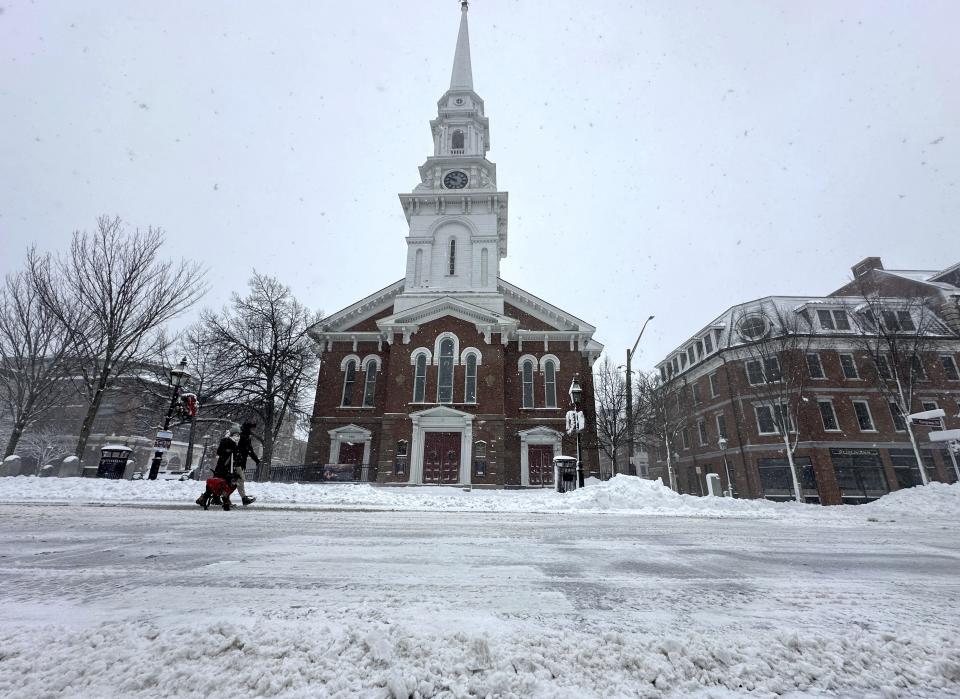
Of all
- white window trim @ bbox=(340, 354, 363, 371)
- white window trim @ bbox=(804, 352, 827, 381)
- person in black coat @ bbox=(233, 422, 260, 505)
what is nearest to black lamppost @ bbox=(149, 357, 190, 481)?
person in black coat @ bbox=(233, 422, 260, 505)

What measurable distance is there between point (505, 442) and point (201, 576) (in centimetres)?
2069

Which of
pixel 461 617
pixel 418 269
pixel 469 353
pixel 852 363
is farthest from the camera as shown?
pixel 852 363

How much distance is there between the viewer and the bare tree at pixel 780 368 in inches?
949

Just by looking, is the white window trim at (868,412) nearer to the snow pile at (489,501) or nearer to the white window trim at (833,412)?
the white window trim at (833,412)

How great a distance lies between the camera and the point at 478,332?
2395 cm

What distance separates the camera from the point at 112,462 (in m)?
15.7

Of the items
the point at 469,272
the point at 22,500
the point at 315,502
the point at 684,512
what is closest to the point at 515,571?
the point at 684,512

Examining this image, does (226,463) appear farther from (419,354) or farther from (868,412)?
(868,412)

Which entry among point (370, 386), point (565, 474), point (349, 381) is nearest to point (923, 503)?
point (565, 474)

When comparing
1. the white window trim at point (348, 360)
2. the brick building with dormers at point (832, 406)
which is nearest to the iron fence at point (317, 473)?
the white window trim at point (348, 360)

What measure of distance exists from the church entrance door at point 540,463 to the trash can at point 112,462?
18.0 meters

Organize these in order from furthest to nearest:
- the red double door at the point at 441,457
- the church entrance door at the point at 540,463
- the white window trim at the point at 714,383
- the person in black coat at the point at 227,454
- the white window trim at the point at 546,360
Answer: the white window trim at the point at 714,383 < the white window trim at the point at 546,360 < the church entrance door at the point at 540,463 < the red double door at the point at 441,457 < the person in black coat at the point at 227,454

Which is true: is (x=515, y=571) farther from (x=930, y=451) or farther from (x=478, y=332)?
(x=930, y=451)

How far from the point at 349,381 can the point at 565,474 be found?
1512 cm
